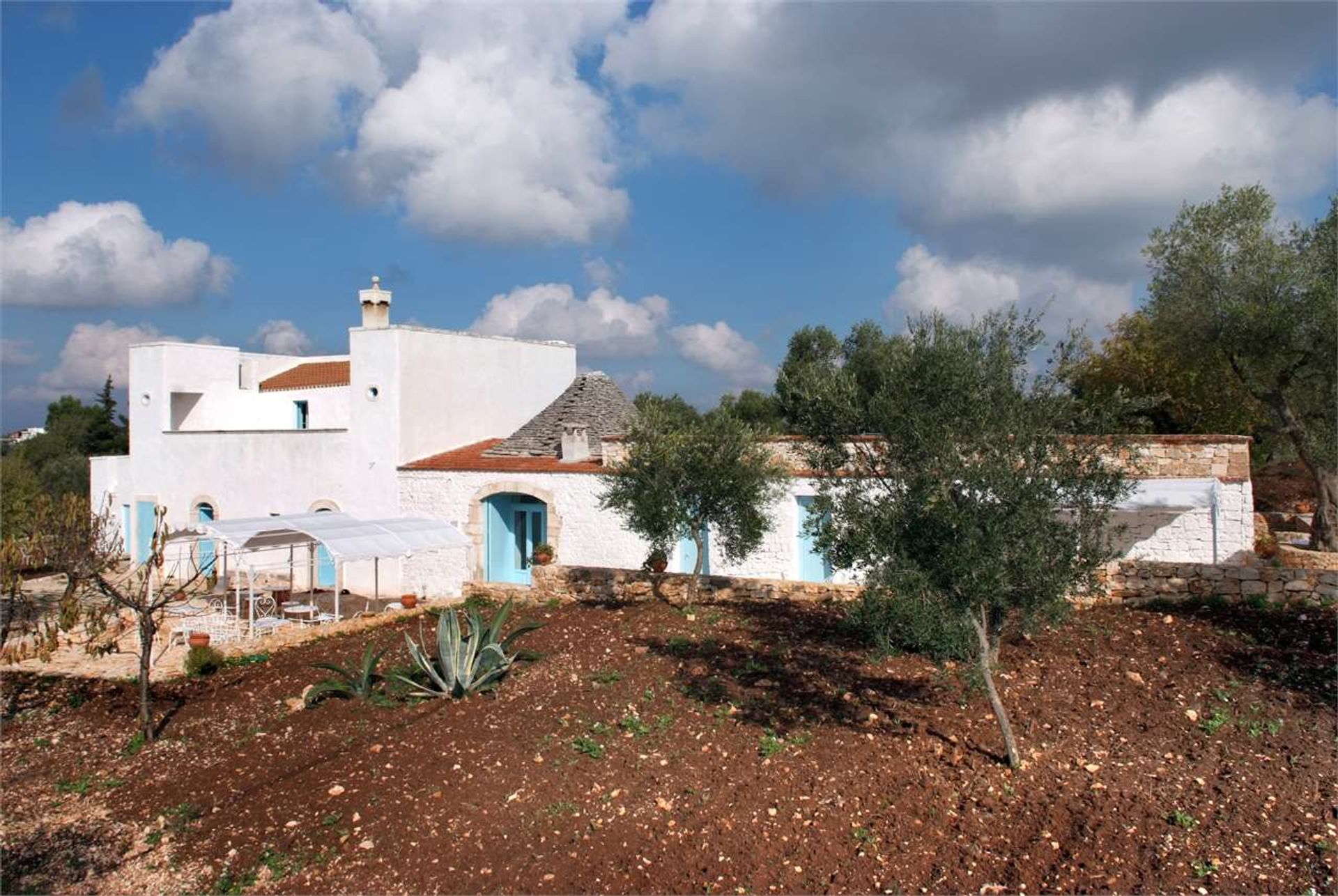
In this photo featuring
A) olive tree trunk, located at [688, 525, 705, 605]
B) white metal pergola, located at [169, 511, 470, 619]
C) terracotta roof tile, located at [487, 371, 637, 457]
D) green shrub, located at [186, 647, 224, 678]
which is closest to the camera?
green shrub, located at [186, 647, 224, 678]

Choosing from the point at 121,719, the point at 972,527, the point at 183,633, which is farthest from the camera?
the point at 183,633

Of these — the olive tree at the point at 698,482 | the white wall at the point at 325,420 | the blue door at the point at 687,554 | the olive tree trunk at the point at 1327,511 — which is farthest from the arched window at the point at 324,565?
the olive tree trunk at the point at 1327,511

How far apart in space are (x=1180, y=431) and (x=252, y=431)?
2544cm

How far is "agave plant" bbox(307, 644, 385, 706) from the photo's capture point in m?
10.4

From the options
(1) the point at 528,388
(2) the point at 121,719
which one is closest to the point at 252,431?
(1) the point at 528,388

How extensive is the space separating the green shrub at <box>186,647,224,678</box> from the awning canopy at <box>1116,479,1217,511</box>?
46.8 ft

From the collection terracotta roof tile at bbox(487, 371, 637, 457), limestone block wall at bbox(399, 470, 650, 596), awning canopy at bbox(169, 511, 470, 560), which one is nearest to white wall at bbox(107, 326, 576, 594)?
limestone block wall at bbox(399, 470, 650, 596)

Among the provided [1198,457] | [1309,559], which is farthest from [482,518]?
[1309,559]

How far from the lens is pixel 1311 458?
16812 mm

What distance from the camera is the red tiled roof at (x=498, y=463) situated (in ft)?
65.5

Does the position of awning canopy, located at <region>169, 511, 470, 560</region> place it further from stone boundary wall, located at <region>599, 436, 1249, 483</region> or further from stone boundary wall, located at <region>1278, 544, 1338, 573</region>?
stone boundary wall, located at <region>1278, 544, 1338, 573</region>

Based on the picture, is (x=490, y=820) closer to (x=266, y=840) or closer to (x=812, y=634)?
(x=266, y=840)

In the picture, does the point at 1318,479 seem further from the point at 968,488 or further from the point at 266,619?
the point at 266,619

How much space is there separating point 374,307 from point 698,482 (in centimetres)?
1354
